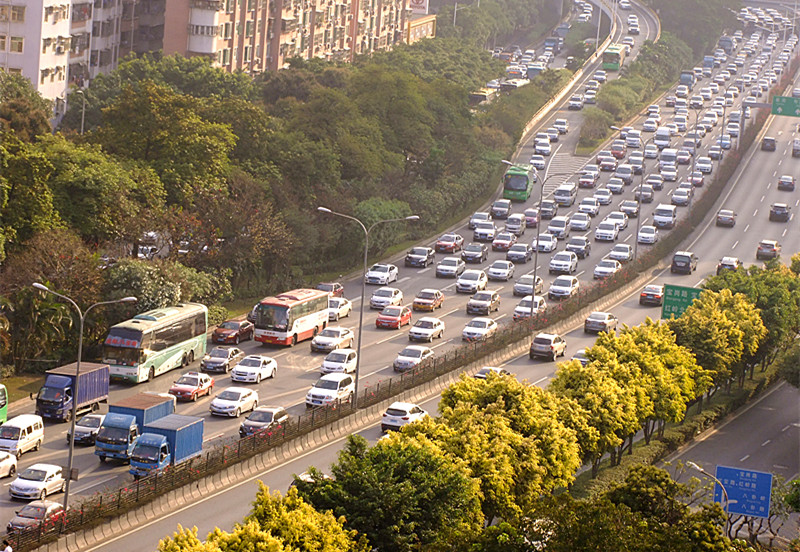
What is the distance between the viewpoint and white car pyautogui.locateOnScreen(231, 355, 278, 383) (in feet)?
220

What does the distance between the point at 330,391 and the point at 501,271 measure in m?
31.5

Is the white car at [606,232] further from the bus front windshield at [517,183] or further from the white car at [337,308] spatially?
the white car at [337,308]

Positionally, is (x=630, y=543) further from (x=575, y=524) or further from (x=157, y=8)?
(x=157, y=8)

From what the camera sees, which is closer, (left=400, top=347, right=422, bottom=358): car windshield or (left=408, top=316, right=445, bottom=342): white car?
(left=400, top=347, right=422, bottom=358): car windshield

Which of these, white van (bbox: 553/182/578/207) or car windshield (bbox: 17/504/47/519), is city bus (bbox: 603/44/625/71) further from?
car windshield (bbox: 17/504/47/519)

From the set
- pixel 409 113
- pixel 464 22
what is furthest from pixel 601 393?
pixel 464 22

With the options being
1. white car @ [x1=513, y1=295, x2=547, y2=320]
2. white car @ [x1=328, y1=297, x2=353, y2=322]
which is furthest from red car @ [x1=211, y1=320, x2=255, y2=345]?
white car @ [x1=513, y1=295, x2=547, y2=320]

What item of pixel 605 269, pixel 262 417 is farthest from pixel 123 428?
pixel 605 269

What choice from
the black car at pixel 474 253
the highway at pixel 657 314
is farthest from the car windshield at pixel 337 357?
the black car at pixel 474 253

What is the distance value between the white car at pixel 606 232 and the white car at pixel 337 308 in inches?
1217

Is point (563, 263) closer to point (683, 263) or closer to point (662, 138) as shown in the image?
point (683, 263)

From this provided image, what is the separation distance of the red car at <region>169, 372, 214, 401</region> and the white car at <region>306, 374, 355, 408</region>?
4.58 metres

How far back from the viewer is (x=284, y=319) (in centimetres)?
7394

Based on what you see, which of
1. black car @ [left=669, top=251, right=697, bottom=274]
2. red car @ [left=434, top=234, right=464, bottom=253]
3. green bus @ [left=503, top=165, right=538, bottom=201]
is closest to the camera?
black car @ [left=669, top=251, right=697, bottom=274]
